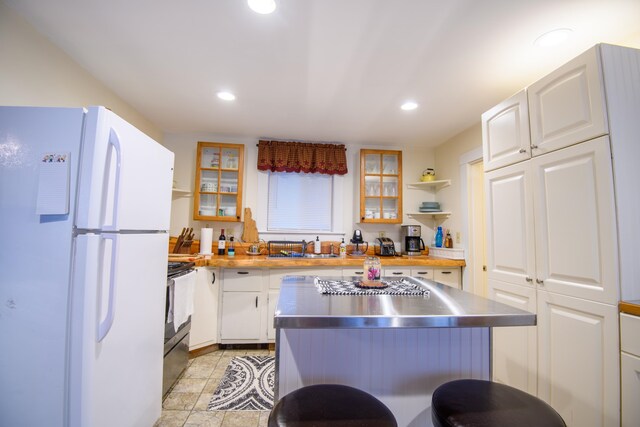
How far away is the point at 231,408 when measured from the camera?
186 centimetres

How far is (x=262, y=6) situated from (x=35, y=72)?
149 cm

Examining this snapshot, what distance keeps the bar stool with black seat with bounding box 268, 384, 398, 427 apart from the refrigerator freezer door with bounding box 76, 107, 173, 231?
102cm

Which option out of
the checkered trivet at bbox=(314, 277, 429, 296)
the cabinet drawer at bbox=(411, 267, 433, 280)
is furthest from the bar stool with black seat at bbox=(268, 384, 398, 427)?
the cabinet drawer at bbox=(411, 267, 433, 280)

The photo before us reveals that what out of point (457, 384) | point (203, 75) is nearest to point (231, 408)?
point (457, 384)

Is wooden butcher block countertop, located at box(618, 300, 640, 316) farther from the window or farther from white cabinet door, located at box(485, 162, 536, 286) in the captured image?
the window

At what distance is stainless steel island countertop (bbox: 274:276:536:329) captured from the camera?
35.4 inches

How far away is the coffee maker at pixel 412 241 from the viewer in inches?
136

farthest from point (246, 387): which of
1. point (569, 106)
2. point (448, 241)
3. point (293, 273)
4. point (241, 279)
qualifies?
point (569, 106)

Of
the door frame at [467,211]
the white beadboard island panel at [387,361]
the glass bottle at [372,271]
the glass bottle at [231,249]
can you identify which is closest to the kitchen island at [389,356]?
the white beadboard island panel at [387,361]

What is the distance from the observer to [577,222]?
1383 mm

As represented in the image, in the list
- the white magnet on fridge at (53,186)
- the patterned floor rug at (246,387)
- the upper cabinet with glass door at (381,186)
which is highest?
the upper cabinet with glass door at (381,186)

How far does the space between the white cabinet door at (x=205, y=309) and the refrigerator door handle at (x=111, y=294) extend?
4.46ft

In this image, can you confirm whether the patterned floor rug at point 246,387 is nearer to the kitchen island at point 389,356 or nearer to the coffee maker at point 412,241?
the kitchen island at point 389,356

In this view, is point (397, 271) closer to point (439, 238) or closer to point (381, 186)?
point (439, 238)
